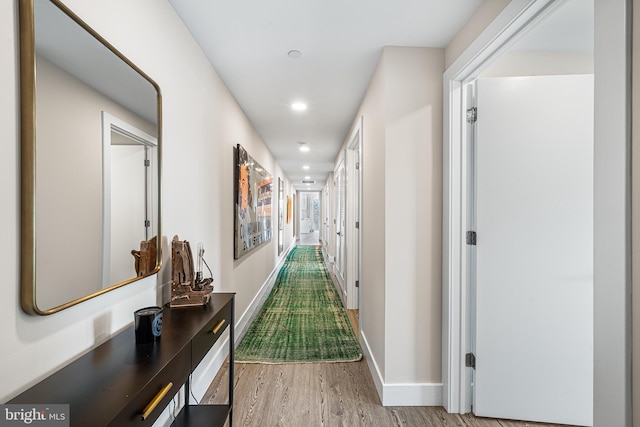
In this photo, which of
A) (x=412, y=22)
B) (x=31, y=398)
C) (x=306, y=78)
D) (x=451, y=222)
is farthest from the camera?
(x=306, y=78)

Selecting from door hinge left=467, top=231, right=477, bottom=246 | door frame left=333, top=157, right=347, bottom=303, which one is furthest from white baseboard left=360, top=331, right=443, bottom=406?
door frame left=333, top=157, right=347, bottom=303

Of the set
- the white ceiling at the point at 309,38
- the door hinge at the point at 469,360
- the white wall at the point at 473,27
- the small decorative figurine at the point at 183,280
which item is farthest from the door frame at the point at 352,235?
the small decorative figurine at the point at 183,280

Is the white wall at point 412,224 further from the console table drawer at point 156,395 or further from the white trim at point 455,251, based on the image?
the console table drawer at point 156,395

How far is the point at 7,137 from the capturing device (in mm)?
773

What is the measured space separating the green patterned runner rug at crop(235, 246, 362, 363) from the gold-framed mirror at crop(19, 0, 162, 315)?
173 centimetres

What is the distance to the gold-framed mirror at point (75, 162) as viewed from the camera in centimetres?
82

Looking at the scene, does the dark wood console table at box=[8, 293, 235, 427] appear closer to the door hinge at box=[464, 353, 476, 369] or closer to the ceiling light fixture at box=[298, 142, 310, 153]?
the door hinge at box=[464, 353, 476, 369]

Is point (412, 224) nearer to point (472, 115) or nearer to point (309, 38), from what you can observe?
point (472, 115)

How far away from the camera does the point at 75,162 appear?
0.95m

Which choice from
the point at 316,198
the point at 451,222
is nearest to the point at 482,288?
the point at 451,222

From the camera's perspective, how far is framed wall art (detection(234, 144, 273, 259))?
298 centimetres

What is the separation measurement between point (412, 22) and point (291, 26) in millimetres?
735

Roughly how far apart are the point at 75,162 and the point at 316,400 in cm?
199

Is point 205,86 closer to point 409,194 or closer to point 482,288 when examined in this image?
point 409,194
